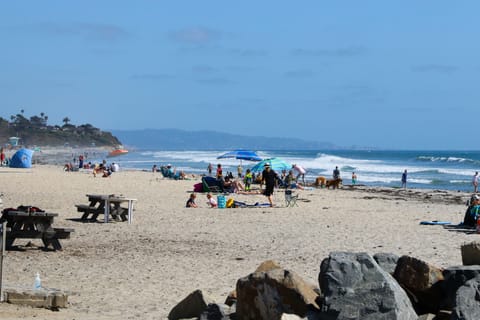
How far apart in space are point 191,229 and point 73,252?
4.21 m

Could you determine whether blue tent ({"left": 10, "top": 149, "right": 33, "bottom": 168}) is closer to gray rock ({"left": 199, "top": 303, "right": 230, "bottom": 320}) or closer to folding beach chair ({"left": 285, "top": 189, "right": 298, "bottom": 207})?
folding beach chair ({"left": 285, "top": 189, "right": 298, "bottom": 207})

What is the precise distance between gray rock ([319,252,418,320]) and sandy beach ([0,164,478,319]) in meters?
2.55

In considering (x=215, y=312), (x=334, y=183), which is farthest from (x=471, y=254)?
(x=334, y=183)

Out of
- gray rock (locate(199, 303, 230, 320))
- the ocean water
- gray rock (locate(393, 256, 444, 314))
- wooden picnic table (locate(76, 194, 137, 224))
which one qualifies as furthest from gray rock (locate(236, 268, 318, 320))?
the ocean water

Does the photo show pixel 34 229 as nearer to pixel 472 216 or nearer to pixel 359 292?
pixel 359 292

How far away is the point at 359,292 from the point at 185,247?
7.91 metres

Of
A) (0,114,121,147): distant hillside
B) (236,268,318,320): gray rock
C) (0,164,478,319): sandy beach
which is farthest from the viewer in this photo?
(0,114,121,147): distant hillside

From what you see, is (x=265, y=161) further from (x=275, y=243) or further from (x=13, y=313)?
(x=13, y=313)

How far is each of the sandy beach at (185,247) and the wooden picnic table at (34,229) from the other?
0.24 metres

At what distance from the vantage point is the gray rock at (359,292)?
595cm

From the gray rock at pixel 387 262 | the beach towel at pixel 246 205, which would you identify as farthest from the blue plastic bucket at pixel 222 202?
the gray rock at pixel 387 262

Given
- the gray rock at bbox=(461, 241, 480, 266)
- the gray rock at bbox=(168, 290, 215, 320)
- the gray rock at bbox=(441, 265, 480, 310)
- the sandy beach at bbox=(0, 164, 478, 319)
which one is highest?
the gray rock at bbox=(461, 241, 480, 266)

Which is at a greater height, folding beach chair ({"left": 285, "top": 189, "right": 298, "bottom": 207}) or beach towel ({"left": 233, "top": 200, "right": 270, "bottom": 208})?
folding beach chair ({"left": 285, "top": 189, "right": 298, "bottom": 207})

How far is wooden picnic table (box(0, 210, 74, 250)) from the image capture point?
1266 centimetres
